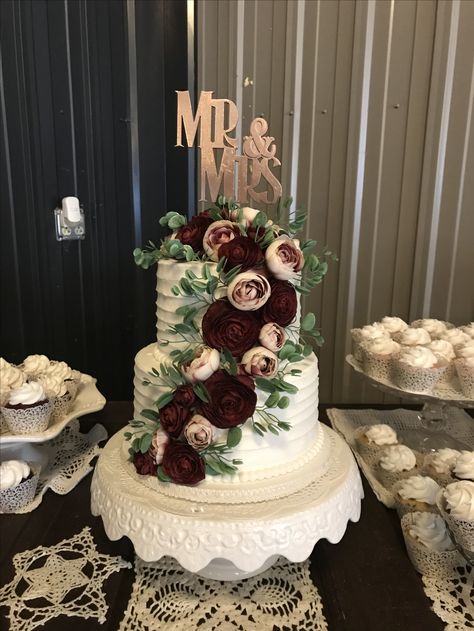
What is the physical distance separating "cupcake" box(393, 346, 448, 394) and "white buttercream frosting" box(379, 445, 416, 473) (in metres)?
0.15

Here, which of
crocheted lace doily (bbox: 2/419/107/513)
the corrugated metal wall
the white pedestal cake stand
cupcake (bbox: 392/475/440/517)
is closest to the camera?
the white pedestal cake stand

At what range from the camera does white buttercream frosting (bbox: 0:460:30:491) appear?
1018 millimetres

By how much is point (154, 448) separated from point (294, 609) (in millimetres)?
324

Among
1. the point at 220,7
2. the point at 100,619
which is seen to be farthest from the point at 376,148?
the point at 100,619

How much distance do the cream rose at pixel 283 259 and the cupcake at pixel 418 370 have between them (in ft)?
1.81

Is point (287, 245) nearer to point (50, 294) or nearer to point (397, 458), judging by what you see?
point (397, 458)

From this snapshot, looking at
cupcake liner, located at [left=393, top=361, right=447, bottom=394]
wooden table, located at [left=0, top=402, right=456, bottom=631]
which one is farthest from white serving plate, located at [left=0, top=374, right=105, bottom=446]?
cupcake liner, located at [left=393, top=361, right=447, bottom=394]

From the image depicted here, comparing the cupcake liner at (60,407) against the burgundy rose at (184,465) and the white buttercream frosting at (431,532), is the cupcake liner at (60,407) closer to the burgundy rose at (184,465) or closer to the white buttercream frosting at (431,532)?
the burgundy rose at (184,465)

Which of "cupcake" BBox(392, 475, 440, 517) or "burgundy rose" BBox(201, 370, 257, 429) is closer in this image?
"burgundy rose" BBox(201, 370, 257, 429)

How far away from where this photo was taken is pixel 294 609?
0.82 meters

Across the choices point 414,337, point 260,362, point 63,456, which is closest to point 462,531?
point 260,362

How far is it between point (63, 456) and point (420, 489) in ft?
2.56

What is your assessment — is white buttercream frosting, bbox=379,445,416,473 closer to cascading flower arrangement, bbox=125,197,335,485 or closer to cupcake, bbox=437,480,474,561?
cupcake, bbox=437,480,474,561

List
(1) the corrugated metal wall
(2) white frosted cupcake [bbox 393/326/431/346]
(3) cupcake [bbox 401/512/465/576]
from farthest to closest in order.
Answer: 1. (1) the corrugated metal wall
2. (2) white frosted cupcake [bbox 393/326/431/346]
3. (3) cupcake [bbox 401/512/465/576]
